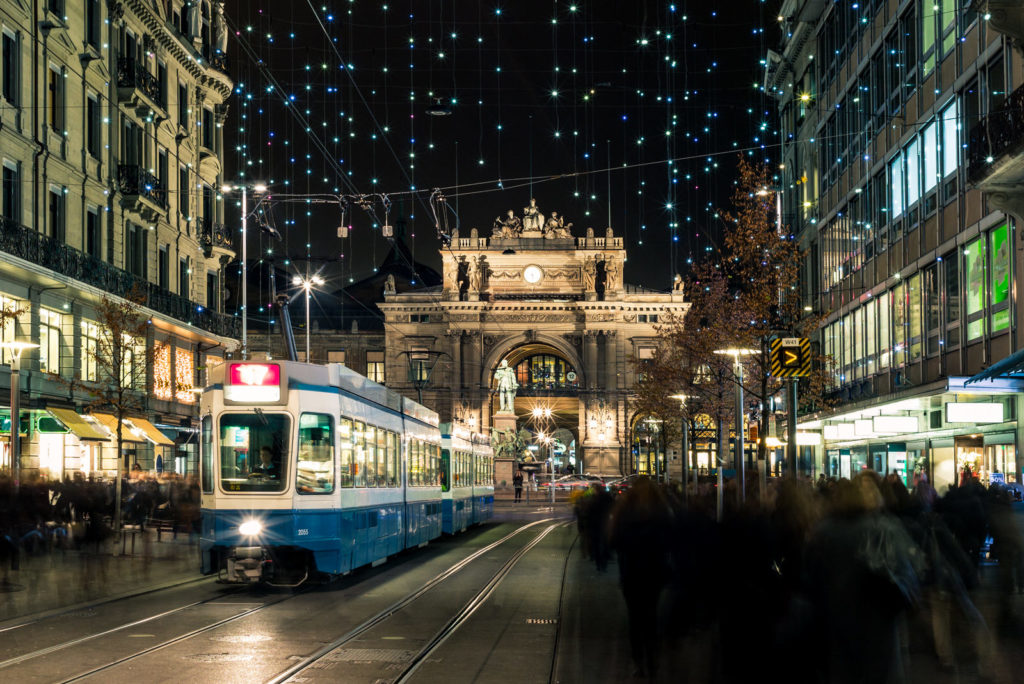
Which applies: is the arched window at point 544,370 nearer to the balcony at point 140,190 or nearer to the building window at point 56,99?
the balcony at point 140,190

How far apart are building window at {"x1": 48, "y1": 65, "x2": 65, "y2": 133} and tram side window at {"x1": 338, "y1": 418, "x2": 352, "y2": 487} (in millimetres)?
18804

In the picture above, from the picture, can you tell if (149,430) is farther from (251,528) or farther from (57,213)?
(251,528)

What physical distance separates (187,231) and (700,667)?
37.1 m

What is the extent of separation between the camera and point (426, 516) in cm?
2784

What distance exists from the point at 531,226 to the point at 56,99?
251 ft

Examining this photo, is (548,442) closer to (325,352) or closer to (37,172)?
(325,352)

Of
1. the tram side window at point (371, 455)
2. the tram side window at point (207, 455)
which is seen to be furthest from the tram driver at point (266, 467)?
the tram side window at point (371, 455)

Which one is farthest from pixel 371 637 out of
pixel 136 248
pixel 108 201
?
pixel 136 248

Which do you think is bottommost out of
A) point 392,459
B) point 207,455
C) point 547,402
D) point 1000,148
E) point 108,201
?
point 392,459

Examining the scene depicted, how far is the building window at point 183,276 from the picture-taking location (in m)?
45.1

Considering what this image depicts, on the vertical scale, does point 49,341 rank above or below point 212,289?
below

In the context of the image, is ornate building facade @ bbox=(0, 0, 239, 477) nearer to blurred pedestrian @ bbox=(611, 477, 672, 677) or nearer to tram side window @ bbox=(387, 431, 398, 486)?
tram side window @ bbox=(387, 431, 398, 486)

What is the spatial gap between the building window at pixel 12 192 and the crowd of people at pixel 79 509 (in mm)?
6681

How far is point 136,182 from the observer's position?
39.5 meters
